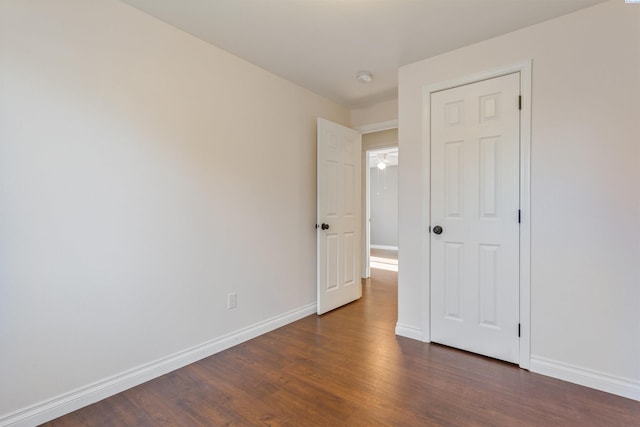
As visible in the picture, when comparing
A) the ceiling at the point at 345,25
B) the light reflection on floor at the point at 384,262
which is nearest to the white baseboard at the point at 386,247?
the light reflection on floor at the point at 384,262

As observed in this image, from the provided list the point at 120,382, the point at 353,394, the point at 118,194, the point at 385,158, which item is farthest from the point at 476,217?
the point at 385,158

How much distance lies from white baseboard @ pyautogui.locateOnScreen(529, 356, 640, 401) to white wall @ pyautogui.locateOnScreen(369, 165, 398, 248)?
6.31 metres

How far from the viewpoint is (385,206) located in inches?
341

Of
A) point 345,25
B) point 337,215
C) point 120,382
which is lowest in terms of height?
point 120,382

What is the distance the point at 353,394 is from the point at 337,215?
186 cm

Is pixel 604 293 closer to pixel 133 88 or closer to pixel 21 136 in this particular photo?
pixel 133 88

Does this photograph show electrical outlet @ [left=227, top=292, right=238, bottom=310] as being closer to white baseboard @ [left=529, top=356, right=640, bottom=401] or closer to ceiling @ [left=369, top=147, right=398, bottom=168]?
white baseboard @ [left=529, top=356, right=640, bottom=401]

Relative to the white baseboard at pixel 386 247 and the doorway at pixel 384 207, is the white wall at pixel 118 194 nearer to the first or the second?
the doorway at pixel 384 207

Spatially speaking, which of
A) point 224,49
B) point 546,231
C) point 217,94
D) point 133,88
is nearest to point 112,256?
point 133,88

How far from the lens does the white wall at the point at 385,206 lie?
8398 millimetres

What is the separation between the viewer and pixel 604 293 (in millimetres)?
1818

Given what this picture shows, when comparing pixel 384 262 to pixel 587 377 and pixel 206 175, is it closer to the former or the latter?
pixel 587 377

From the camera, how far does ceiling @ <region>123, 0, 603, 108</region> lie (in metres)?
1.85

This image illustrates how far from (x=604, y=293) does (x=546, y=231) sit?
1.53 ft
